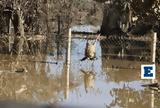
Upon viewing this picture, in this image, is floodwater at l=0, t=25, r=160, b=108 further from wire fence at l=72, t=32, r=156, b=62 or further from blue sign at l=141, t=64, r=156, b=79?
wire fence at l=72, t=32, r=156, b=62

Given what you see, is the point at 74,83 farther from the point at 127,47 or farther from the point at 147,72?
the point at 127,47

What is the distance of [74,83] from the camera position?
53.9 feet

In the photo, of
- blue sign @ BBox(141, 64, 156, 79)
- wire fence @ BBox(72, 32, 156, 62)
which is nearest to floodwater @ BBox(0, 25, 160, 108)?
blue sign @ BBox(141, 64, 156, 79)

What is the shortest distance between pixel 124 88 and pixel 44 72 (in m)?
3.80

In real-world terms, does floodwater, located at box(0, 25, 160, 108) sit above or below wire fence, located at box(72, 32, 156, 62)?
below

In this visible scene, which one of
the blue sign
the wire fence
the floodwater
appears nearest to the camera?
the floodwater

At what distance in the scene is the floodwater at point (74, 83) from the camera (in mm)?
13938

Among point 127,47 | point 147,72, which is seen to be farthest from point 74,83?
point 127,47

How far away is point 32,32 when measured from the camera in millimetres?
25344

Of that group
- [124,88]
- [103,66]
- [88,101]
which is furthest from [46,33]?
[88,101]

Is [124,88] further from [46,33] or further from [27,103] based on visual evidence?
[46,33]

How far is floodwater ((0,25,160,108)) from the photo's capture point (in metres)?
13.9

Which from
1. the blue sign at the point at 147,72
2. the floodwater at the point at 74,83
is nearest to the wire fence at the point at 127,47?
the floodwater at the point at 74,83

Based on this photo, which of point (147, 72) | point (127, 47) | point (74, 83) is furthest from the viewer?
point (127, 47)
